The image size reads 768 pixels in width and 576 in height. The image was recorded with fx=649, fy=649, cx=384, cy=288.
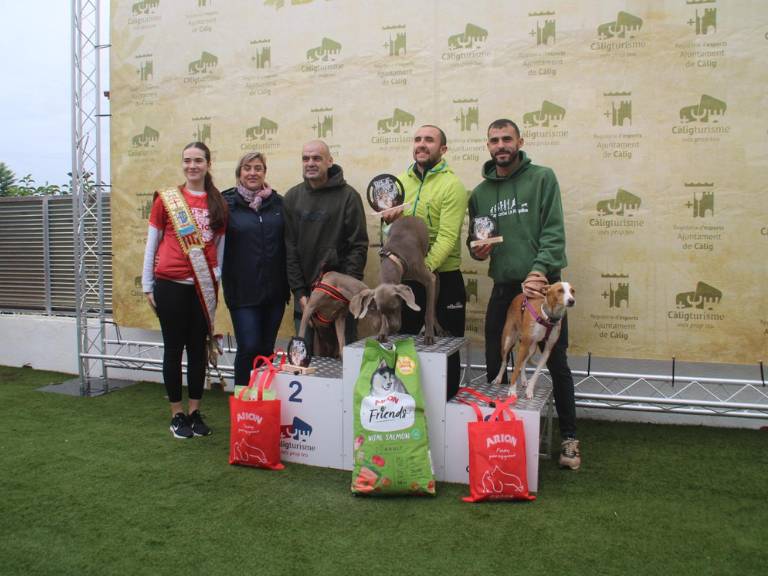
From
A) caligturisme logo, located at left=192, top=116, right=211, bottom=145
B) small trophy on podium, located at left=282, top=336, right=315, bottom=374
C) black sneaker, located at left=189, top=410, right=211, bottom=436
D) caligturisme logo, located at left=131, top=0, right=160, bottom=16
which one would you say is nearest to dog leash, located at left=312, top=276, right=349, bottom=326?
small trophy on podium, located at left=282, top=336, right=315, bottom=374

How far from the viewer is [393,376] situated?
128 inches

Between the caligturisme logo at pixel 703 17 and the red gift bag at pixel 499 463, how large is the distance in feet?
8.91

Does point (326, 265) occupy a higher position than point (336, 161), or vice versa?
point (336, 161)

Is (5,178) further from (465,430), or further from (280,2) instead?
(465,430)

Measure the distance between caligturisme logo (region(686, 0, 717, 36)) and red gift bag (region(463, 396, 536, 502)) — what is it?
272 cm

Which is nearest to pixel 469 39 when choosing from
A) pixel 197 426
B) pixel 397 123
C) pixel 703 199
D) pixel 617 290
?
pixel 397 123

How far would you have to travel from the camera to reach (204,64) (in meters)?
5.16

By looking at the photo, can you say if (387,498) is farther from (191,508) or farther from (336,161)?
(336,161)

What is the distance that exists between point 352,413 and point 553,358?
114cm

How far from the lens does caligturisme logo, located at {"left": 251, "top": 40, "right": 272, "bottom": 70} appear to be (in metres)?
4.95

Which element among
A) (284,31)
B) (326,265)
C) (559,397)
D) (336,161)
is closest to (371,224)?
(336,161)

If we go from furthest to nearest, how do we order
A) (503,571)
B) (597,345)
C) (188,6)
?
(188,6)
(597,345)
(503,571)

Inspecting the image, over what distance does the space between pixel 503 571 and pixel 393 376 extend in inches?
43.4

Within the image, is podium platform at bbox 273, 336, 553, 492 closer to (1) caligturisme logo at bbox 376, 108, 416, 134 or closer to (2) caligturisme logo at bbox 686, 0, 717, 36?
(1) caligturisme logo at bbox 376, 108, 416, 134
